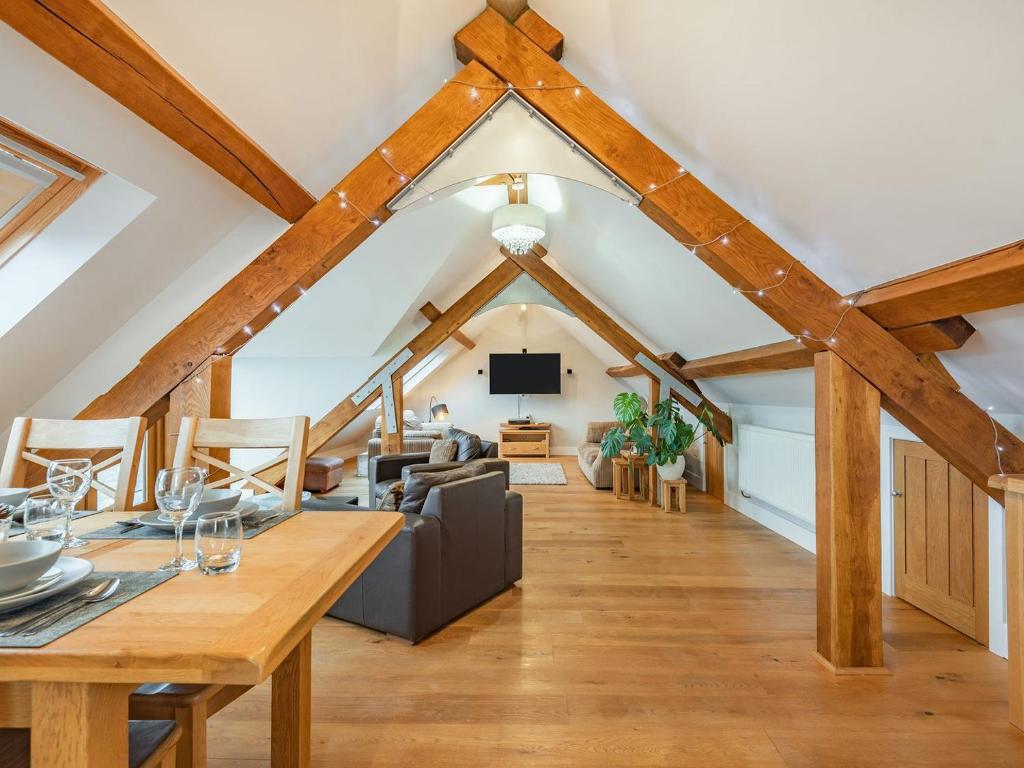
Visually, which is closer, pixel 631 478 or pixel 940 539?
pixel 940 539

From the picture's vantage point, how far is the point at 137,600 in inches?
31.6

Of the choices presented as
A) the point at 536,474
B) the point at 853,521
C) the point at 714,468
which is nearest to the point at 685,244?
the point at 853,521

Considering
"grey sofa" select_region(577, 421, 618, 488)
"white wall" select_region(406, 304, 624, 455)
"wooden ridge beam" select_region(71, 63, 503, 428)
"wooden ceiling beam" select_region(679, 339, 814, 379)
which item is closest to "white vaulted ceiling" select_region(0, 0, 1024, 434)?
"wooden ridge beam" select_region(71, 63, 503, 428)

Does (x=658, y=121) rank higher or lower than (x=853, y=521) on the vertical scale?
higher

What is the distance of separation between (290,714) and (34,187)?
197cm

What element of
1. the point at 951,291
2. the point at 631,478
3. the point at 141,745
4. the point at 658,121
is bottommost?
the point at 631,478

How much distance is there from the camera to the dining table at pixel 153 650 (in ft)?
2.04

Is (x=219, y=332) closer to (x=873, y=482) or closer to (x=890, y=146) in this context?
(x=890, y=146)

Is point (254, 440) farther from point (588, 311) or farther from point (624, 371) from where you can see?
point (624, 371)

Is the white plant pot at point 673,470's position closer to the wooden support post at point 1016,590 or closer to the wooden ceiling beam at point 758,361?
the wooden ceiling beam at point 758,361

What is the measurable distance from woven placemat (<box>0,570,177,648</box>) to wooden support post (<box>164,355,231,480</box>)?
4.96ft

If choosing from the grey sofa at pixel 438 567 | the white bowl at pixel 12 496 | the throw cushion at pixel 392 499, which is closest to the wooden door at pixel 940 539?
the grey sofa at pixel 438 567

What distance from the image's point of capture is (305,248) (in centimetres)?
217

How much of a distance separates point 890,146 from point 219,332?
268cm
